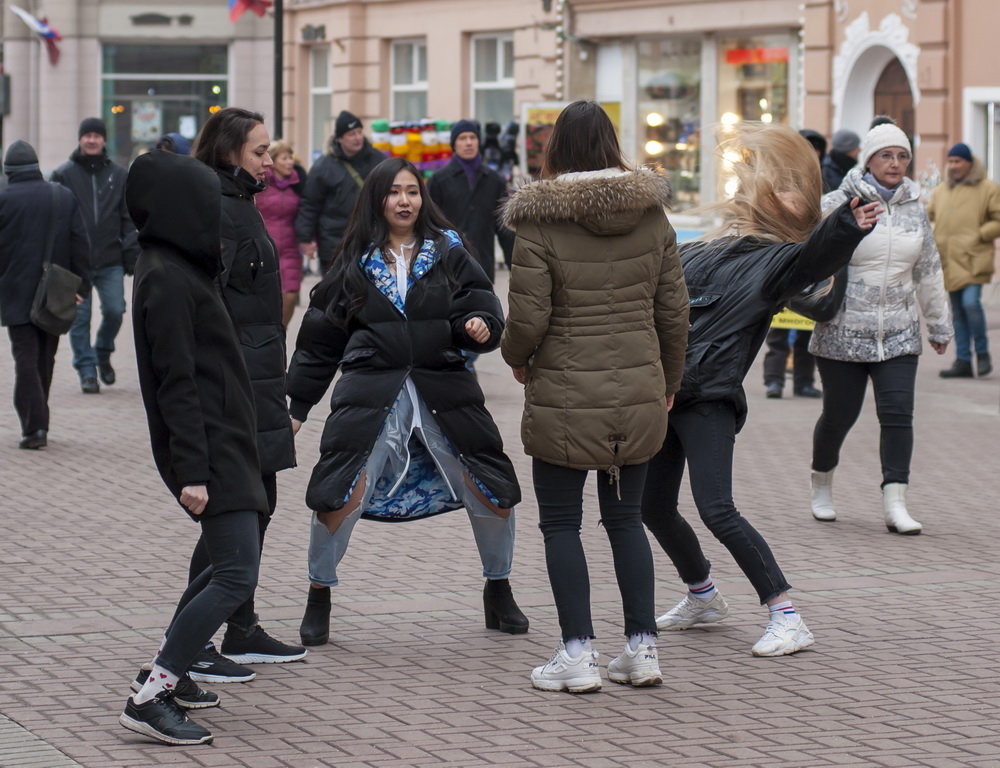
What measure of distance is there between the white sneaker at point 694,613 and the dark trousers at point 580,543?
76 centimetres

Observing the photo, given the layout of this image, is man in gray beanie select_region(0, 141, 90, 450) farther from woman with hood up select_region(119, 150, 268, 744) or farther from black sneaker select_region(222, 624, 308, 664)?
woman with hood up select_region(119, 150, 268, 744)

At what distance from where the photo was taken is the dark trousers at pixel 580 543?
18.7ft

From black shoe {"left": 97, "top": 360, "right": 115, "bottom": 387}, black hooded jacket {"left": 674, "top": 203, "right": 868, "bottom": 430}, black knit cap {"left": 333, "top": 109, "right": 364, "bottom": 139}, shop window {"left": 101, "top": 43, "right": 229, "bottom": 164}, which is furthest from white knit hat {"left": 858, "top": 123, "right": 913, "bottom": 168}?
shop window {"left": 101, "top": 43, "right": 229, "bottom": 164}

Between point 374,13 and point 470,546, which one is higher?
point 374,13

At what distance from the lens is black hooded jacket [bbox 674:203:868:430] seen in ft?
20.3

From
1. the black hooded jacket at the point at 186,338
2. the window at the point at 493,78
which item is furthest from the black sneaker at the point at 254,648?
the window at the point at 493,78

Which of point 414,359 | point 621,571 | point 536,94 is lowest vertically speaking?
point 621,571

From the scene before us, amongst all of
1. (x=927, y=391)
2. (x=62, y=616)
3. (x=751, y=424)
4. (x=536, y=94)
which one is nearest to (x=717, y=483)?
(x=62, y=616)

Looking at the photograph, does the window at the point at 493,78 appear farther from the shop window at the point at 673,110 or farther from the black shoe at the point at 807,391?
the black shoe at the point at 807,391

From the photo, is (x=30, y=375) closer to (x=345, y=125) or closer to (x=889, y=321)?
(x=345, y=125)

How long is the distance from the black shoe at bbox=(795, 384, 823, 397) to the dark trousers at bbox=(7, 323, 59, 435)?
5.33 meters

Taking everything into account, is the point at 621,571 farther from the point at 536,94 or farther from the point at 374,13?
the point at 374,13

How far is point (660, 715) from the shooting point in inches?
214

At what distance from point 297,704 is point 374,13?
28.5 meters
